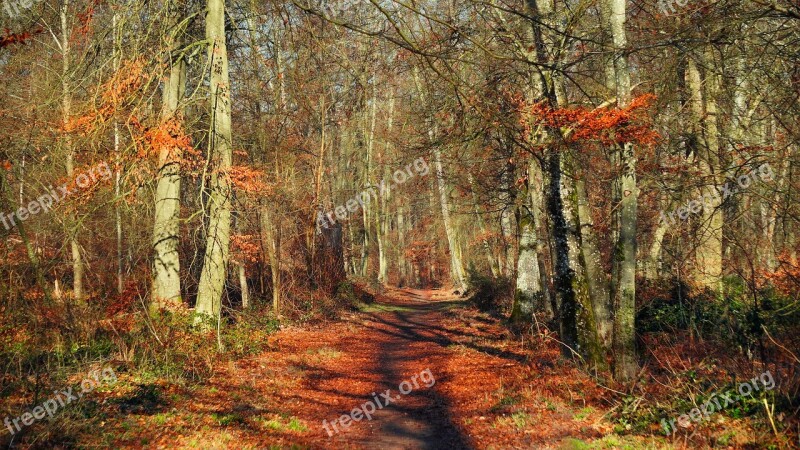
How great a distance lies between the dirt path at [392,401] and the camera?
7945 millimetres

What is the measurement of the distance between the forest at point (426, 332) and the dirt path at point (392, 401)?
0.23ft

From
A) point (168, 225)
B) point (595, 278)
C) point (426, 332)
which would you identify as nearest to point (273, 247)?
point (168, 225)

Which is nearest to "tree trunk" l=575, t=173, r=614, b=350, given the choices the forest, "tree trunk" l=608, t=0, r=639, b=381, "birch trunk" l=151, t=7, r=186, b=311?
the forest

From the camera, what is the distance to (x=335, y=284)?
2452 centimetres

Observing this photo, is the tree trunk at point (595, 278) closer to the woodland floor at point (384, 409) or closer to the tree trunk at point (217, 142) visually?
the woodland floor at point (384, 409)

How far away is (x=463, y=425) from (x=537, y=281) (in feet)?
30.5

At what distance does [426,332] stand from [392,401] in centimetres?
891

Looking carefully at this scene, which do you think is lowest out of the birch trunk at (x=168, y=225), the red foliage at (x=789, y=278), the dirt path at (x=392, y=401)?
the dirt path at (x=392, y=401)

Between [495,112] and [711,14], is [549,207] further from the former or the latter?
[495,112]

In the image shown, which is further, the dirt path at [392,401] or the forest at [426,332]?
the dirt path at [392,401]

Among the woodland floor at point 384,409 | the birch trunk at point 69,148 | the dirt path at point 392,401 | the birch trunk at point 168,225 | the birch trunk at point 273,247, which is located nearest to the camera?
the woodland floor at point 384,409

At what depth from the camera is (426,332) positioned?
783 inches

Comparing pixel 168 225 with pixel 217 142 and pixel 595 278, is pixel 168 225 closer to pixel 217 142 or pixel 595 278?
pixel 217 142

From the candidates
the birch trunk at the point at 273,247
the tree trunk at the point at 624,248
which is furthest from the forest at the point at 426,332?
the birch trunk at the point at 273,247
